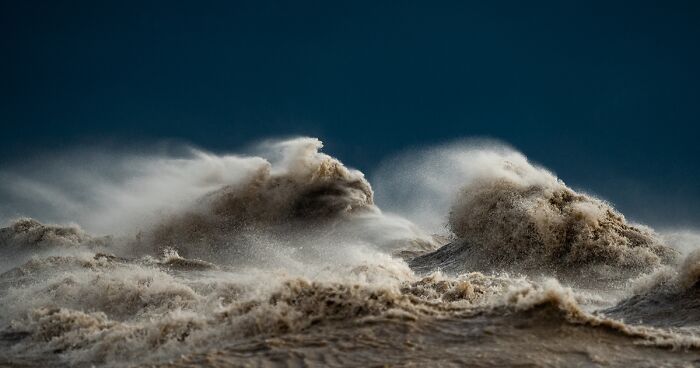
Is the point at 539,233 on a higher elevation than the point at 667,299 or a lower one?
higher

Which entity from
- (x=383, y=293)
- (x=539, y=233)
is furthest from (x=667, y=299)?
(x=539, y=233)

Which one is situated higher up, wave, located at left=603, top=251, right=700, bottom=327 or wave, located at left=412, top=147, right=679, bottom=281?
wave, located at left=412, top=147, right=679, bottom=281

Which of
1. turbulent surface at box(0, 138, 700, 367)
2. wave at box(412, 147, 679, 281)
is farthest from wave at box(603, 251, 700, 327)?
wave at box(412, 147, 679, 281)

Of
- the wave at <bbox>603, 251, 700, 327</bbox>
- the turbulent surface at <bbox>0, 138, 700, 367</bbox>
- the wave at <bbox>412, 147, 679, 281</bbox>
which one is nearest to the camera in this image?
the turbulent surface at <bbox>0, 138, 700, 367</bbox>

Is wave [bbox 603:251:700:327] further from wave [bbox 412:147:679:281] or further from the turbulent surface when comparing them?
wave [bbox 412:147:679:281]

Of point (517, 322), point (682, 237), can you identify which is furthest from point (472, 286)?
point (682, 237)

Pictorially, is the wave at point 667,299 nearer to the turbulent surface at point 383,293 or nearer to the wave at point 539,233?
the turbulent surface at point 383,293

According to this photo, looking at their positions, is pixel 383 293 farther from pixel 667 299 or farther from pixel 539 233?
pixel 539 233

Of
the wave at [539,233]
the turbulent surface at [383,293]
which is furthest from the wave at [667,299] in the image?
the wave at [539,233]

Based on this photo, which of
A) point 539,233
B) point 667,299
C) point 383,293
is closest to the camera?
point 383,293
